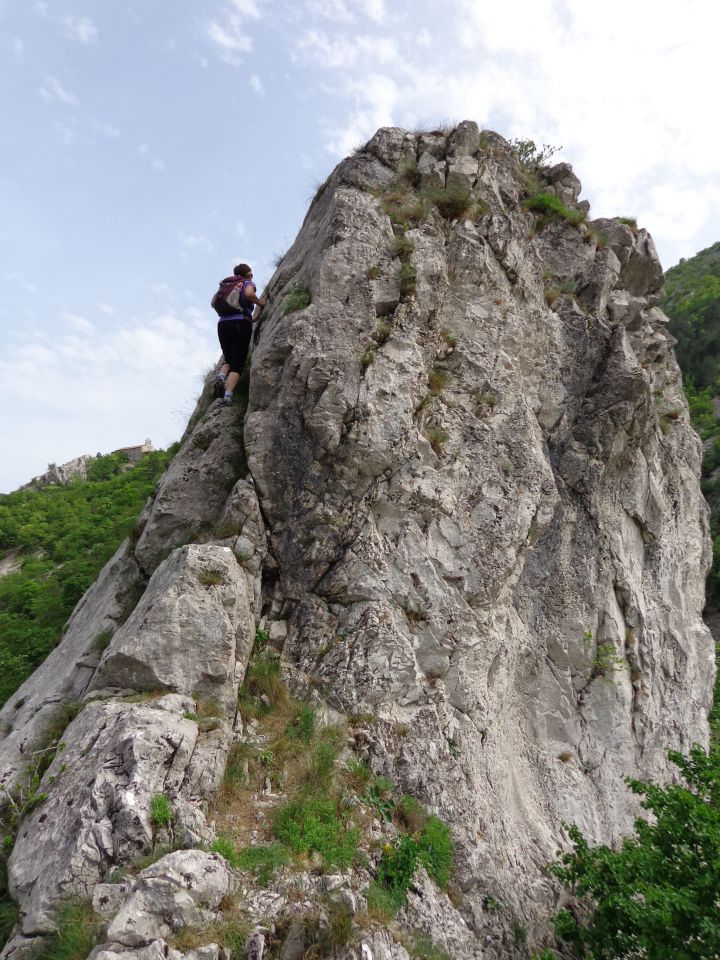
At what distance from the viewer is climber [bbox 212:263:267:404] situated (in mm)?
10977

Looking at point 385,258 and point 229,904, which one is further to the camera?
point 385,258

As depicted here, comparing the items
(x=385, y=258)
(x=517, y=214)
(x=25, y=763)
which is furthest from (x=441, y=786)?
(x=517, y=214)

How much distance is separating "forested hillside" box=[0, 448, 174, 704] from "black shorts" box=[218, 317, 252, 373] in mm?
5018

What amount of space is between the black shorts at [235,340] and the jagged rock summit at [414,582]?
1.13 ft

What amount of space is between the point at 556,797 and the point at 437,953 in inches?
187

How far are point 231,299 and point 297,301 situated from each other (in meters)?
1.72

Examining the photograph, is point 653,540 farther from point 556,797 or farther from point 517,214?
point 517,214

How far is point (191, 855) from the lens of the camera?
16.8 feet

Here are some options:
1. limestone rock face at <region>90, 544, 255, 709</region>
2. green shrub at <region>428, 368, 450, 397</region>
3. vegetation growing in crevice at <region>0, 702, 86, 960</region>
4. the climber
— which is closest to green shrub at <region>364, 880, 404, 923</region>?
limestone rock face at <region>90, 544, 255, 709</region>

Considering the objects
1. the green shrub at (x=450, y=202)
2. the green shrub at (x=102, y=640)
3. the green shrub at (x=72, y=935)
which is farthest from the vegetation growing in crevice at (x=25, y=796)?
the green shrub at (x=450, y=202)

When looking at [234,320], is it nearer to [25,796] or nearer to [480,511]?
[480,511]

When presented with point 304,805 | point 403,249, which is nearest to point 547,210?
point 403,249

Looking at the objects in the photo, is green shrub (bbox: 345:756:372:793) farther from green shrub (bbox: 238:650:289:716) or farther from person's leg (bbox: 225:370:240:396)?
person's leg (bbox: 225:370:240:396)

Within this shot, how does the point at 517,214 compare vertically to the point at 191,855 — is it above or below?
above
